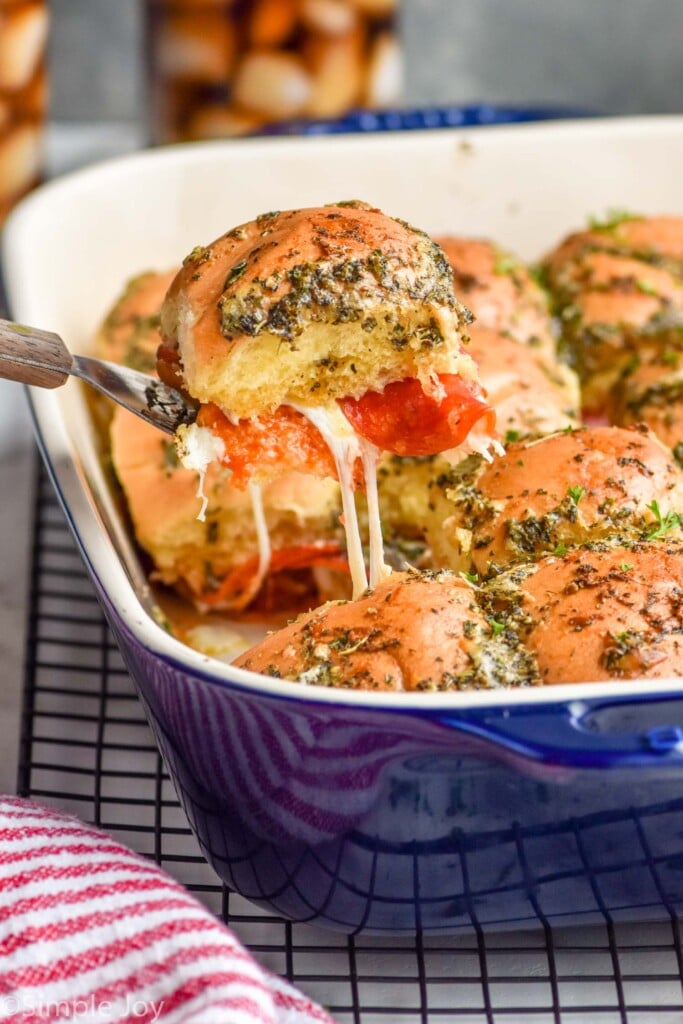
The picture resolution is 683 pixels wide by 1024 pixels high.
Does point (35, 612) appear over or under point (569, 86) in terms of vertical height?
under

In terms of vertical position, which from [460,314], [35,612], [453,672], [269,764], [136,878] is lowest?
[136,878]

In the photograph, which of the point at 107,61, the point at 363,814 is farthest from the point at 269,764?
the point at 107,61

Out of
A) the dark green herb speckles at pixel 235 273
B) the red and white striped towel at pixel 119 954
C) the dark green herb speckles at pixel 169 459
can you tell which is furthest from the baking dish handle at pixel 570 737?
the dark green herb speckles at pixel 169 459

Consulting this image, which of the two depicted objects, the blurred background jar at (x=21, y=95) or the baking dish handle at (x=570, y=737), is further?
the blurred background jar at (x=21, y=95)

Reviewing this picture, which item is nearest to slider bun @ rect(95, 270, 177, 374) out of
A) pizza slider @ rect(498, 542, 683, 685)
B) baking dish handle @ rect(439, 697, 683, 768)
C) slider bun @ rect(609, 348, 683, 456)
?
slider bun @ rect(609, 348, 683, 456)

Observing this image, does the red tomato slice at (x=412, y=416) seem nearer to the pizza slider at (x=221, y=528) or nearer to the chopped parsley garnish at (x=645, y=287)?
the pizza slider at (x=221, y=528)

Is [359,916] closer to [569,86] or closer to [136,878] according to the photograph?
[136,878]
